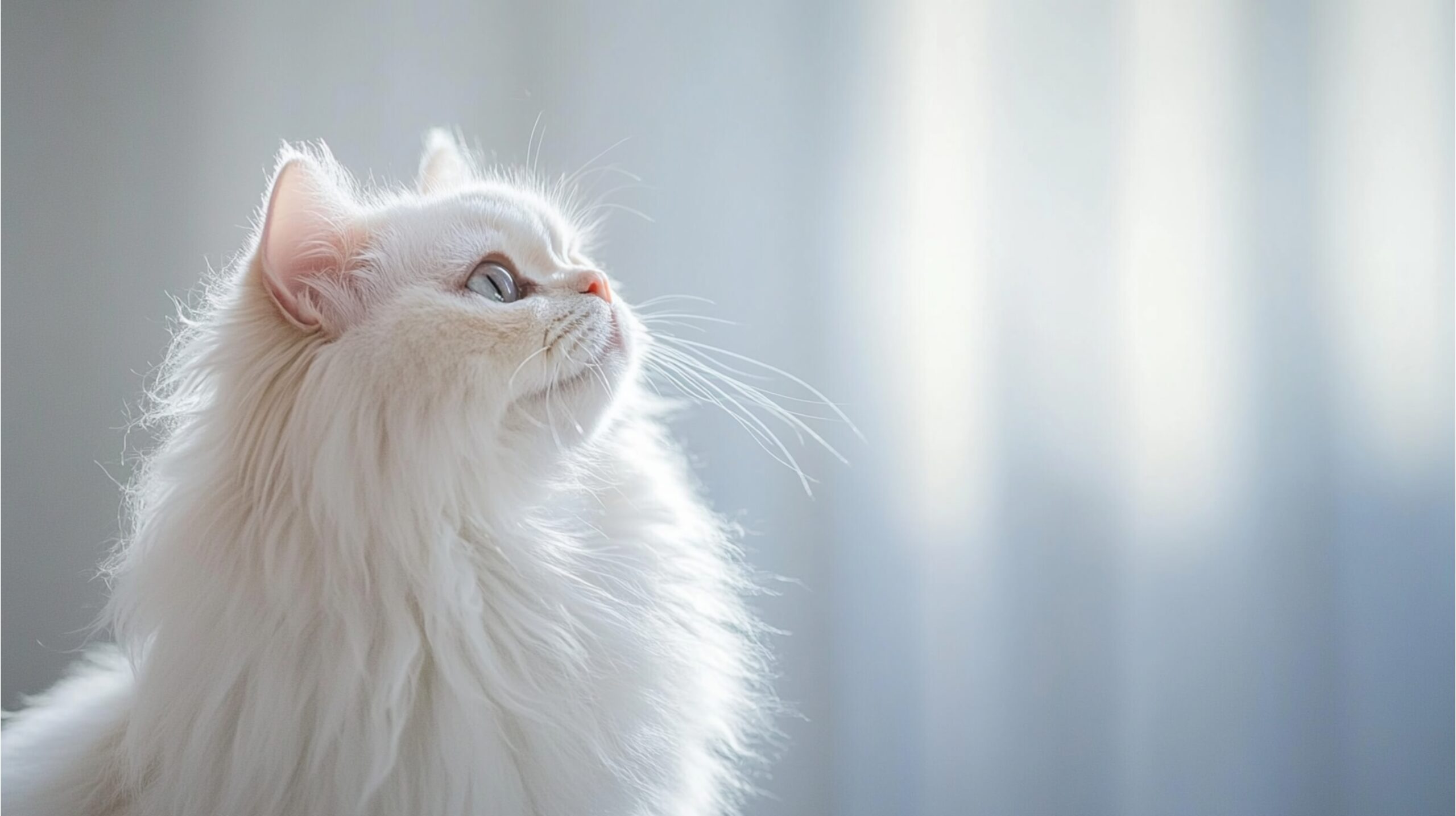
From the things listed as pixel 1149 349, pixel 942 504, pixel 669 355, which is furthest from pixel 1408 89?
pixel 669 355

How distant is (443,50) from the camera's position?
4.91 feet

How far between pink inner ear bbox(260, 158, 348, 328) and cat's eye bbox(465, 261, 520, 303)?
0.11m

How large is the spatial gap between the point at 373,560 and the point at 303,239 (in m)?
0.27

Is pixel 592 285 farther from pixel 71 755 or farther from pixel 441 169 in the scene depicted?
pixel 71 755

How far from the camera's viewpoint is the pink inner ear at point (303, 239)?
2.39 ft

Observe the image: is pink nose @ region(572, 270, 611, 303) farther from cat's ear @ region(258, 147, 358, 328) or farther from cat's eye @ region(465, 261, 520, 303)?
cat's ear @ region(258, 147, 358, 328)

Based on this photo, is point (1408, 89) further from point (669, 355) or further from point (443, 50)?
point (443, 50)

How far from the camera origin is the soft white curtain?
1.32 m

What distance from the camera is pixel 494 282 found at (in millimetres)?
802

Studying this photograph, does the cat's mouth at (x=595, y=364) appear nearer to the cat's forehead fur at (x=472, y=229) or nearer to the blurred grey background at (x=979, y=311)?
the cat's forehead fur at (x=472, y=229)

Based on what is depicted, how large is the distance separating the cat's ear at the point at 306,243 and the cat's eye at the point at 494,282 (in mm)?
102

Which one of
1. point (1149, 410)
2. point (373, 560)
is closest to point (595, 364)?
point (373, 560)

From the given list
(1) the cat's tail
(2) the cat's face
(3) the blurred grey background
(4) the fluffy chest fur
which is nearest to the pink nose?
(2) the cat's face

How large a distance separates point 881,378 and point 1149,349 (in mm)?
400
